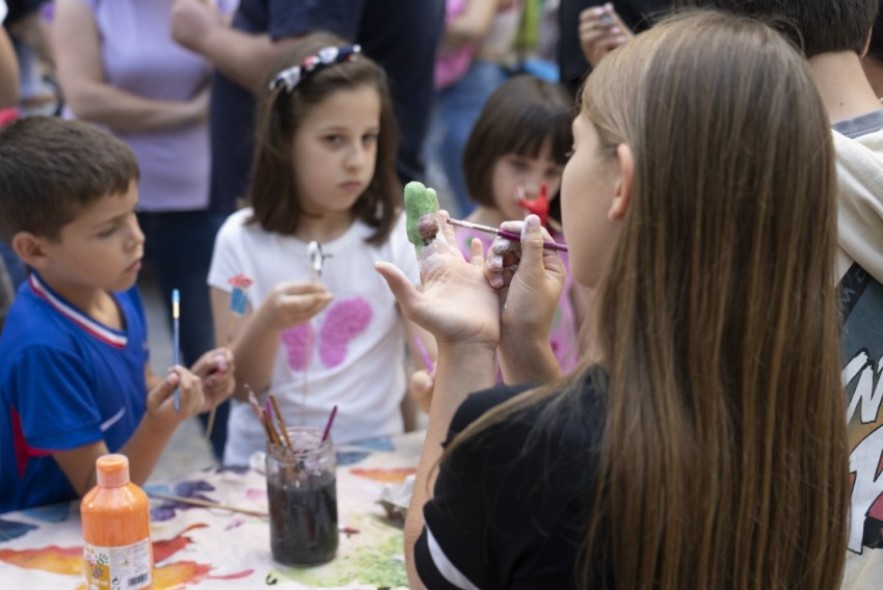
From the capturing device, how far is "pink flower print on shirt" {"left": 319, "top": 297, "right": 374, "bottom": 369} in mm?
2439

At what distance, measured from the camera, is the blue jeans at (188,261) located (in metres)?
3.08

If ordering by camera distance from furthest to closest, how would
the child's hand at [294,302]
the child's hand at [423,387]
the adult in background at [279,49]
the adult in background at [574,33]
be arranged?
the adult in background at [279,49], the adult in background at [574,33], the child's hand at [294,302], the child's hand at [423,387]

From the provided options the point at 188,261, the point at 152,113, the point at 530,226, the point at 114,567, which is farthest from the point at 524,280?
the point at 152,113

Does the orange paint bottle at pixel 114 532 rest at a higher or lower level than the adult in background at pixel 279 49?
lower

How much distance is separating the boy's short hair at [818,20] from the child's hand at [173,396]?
3.56 ft

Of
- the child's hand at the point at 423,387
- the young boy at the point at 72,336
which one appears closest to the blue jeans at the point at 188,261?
the young boy at the point at 72,336

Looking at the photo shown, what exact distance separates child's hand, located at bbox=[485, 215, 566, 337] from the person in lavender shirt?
1902 mm

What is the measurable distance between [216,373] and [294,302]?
0.20m

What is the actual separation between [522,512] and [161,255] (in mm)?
2277

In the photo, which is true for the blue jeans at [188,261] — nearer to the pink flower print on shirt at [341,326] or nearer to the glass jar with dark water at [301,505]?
the pink flower print on shirt at [341,326]

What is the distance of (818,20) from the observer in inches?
59.0

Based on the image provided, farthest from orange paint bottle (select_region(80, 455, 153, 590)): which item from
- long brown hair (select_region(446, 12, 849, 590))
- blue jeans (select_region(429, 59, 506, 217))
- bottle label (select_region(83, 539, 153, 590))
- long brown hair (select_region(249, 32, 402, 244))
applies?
blue jeans (select_region(429, 59, 506, 217))

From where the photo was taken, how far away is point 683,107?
105cm

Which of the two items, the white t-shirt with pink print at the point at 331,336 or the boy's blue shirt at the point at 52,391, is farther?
the white t-shirt with pink print at the point at 331,336
